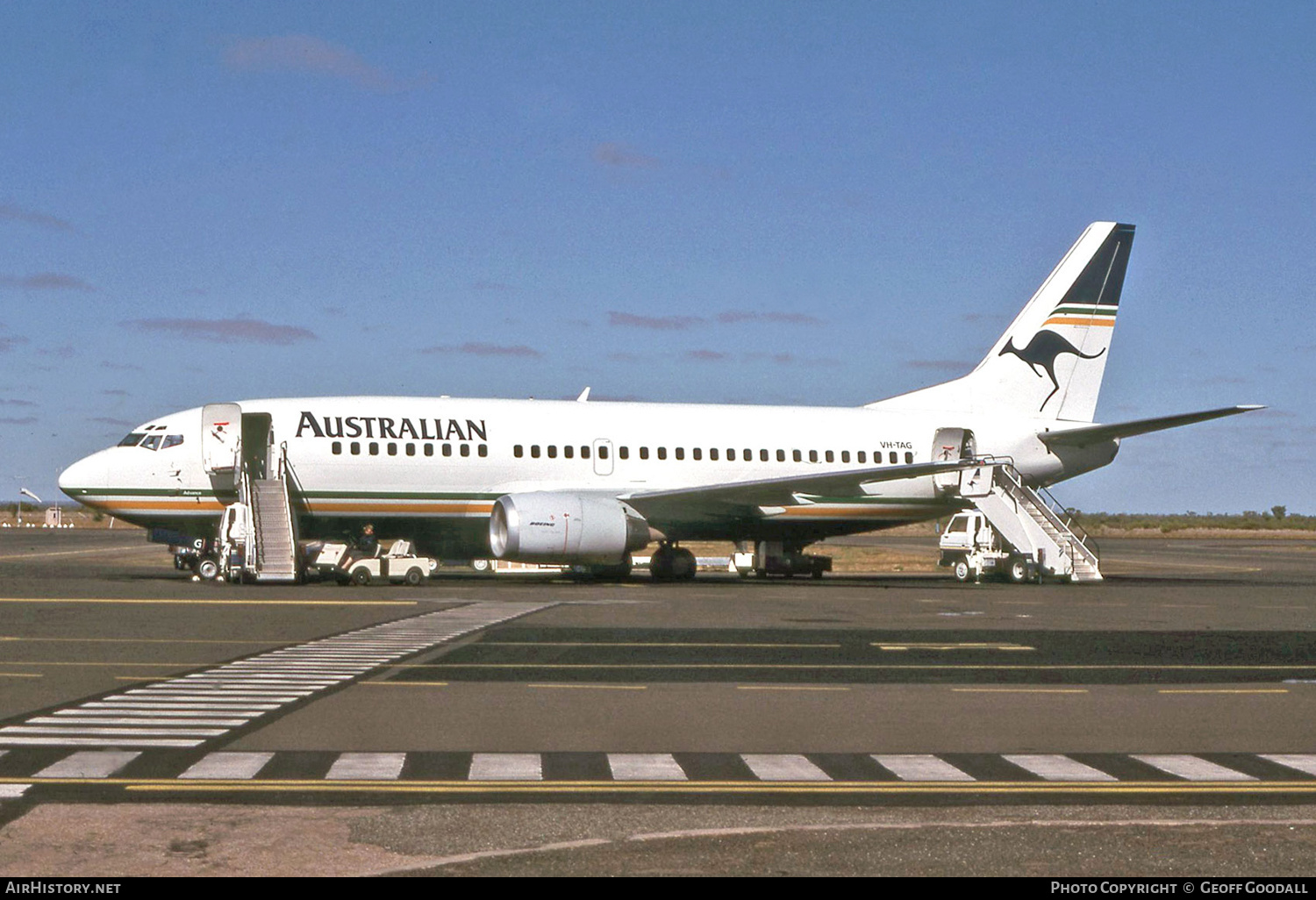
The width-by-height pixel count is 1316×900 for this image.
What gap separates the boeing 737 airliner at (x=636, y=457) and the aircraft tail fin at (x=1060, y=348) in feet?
0.18

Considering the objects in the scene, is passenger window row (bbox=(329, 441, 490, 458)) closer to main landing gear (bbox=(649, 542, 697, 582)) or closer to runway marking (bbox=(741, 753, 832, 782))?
main landing gear (bbox=(649, 542, 697, 582))

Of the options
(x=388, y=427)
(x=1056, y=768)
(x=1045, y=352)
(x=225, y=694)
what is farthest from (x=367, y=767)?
(x=1045, y=352)

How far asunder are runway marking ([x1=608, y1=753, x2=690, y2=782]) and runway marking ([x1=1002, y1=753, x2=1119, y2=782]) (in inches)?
103

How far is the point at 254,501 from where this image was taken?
117 feet

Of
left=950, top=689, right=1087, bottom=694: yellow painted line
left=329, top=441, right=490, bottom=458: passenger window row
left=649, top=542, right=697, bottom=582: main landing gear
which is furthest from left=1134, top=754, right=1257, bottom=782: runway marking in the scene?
left=649, top=542, right=697, bottom=582: main landing gear

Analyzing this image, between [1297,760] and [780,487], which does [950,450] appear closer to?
[780,487]

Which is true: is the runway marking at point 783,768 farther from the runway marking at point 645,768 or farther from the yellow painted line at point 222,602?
the yellow painted line at point 222,602

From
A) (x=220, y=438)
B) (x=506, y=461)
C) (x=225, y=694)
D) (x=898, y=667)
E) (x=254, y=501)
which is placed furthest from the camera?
(x=506, y=461)

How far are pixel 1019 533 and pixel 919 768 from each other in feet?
105

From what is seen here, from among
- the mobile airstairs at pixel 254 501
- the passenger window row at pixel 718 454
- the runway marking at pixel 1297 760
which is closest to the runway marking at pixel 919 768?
the runway marking at pixel 1297 760

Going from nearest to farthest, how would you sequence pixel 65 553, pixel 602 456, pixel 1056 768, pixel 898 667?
pixel 1056 768
pixel 898 667
pixel 602 456
pixel 65 553

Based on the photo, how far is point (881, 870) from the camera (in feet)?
25.2

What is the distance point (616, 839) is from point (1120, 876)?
106 inches

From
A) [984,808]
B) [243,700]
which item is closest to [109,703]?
[243,700]
